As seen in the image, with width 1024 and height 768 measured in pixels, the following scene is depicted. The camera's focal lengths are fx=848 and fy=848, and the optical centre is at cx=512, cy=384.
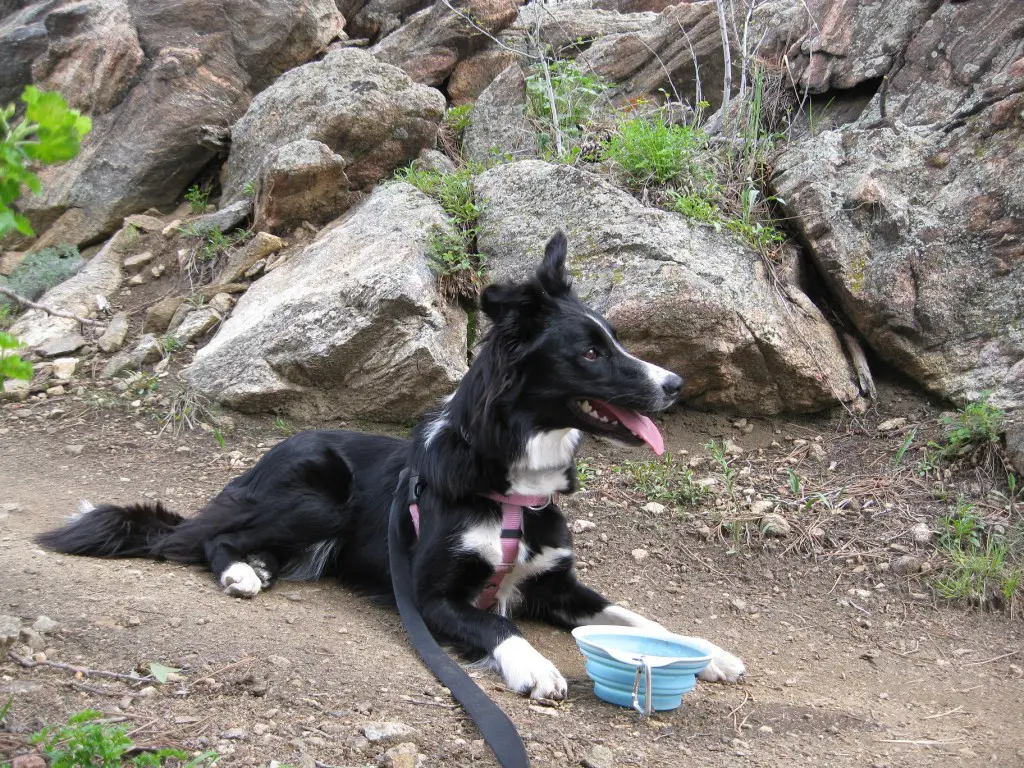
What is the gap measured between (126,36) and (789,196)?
7.20m

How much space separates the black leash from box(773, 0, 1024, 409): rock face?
3.46 meters

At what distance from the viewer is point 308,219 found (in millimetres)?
7340

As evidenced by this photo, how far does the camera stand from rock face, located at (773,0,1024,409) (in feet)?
17.3

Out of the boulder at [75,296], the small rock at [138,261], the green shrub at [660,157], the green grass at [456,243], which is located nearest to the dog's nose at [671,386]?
the green grass at [456,243]

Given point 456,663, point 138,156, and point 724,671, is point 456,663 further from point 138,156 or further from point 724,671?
point 138,156

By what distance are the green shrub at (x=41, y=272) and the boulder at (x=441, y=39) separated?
4.02 m

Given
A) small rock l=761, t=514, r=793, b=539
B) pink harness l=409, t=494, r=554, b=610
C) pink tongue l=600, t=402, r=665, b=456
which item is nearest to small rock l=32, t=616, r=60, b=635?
pink harness l=409, t=494, r=554, b=610

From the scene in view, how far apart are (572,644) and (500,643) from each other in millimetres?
591

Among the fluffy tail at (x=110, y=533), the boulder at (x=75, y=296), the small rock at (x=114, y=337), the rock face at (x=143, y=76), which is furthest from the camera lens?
the rock face at (x=143, y=76)

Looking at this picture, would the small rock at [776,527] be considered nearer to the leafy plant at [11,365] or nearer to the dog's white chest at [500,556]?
the dog's white chest at [500,556]

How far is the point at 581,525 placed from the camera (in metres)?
4.83

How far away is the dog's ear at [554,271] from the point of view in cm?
373

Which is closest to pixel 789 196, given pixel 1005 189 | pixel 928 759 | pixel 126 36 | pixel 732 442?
pixel 1005 189

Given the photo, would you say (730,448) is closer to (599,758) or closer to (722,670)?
(722,670)
